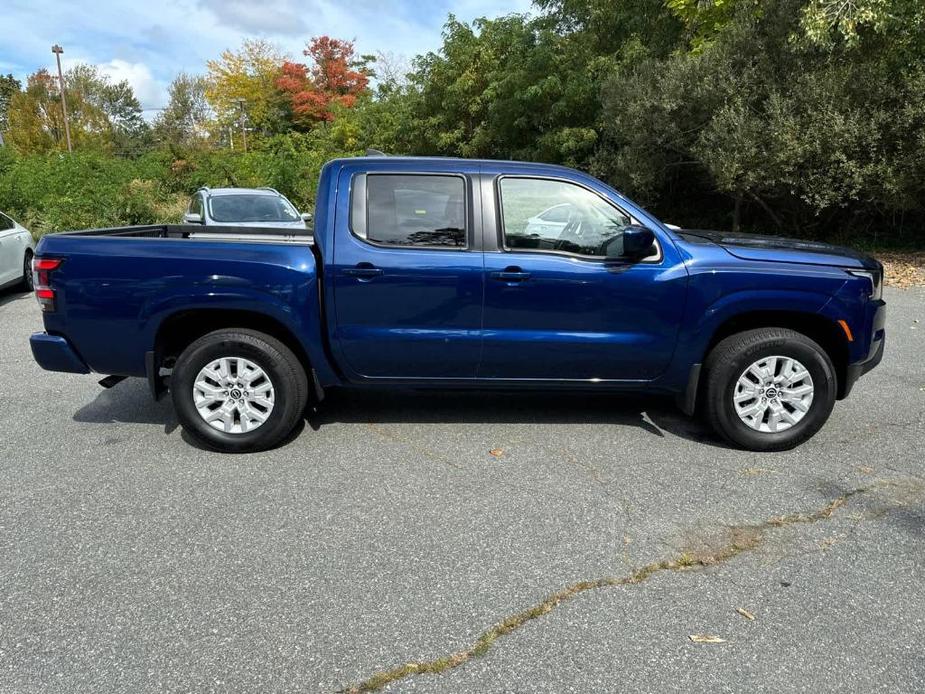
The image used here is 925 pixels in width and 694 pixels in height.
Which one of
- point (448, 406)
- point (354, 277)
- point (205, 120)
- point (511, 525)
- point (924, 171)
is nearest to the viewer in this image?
point (511, 525)

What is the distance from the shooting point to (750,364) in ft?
14.7

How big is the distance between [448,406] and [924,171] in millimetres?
11271

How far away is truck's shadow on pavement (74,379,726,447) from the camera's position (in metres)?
5.12

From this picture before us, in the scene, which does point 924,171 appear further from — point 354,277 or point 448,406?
point 354,277

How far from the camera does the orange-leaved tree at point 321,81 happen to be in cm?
4344

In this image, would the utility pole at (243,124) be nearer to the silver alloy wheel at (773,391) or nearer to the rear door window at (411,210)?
the rear door window at (411,210)

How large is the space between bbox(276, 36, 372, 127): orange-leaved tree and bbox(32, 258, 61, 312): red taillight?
40.8 metres

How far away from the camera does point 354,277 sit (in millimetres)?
4371

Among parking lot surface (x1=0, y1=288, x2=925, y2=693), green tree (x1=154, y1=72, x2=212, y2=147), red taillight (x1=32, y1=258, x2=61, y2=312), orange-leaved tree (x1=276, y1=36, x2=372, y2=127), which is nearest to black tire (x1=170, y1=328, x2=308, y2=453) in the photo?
parking lot surface (x1=0, y1=288, x2=925, y2=693)

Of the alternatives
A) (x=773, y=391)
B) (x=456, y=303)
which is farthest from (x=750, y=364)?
(x=456, y=303)

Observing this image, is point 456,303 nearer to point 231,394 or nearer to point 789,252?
point 231,394

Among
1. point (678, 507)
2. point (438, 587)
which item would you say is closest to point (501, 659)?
point (438, 587)

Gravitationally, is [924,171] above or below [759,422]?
above

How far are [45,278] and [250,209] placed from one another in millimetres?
7455
